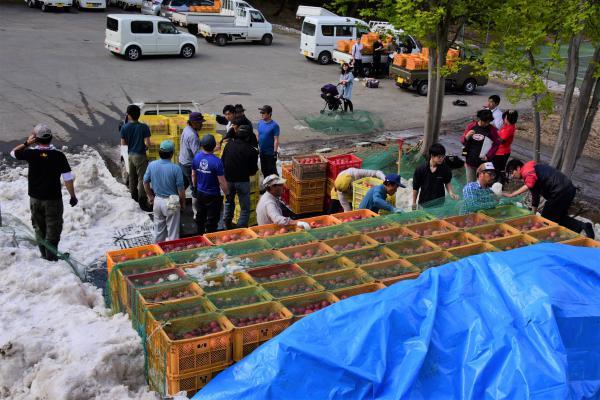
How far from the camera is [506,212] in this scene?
8758 mm

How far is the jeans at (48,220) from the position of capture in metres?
8.51

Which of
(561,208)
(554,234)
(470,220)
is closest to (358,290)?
(470,220)

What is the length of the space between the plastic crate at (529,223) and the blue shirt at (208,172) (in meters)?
4.06

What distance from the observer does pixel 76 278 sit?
7.84 m

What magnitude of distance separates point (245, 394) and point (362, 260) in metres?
2.55

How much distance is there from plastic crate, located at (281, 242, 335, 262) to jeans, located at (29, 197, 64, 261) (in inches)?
130

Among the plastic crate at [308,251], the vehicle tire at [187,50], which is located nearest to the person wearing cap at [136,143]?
the plastic crate at [308,251]

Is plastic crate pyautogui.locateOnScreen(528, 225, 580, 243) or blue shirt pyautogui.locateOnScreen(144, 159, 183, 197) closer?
plastic crate pyautogui.locateOnScreen(528, 225, 580, 243)

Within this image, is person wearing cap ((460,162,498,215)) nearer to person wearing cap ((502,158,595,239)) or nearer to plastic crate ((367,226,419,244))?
person wearing cap ((502,158,595,239))

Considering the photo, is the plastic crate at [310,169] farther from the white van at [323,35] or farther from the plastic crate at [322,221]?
the white van at [323,35]

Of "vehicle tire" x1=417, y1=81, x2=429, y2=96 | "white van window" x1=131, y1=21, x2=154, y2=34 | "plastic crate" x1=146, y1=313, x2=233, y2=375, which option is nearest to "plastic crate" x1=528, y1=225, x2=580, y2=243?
"plastic crate" x1=146, y1=313, x2=233, y2=375

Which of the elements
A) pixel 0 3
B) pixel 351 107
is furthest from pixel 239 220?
pixel 0 3

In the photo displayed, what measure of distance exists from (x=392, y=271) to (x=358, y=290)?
2.19ft

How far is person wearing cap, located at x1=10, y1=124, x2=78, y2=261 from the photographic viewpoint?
8.22m
